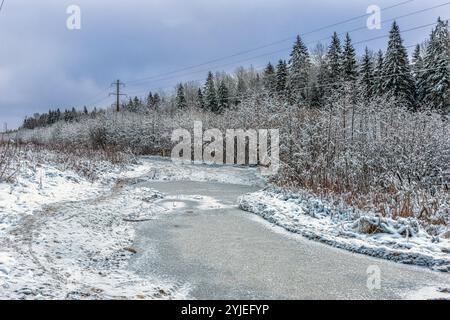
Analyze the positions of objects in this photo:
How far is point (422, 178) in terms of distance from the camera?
12758 millimetres

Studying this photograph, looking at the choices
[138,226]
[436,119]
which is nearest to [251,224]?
[138,226]

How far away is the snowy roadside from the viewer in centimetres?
701

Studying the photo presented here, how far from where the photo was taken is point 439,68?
39969 millimetres

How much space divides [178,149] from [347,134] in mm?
27089

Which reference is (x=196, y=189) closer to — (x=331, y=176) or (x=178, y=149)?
(x=331, y=176)

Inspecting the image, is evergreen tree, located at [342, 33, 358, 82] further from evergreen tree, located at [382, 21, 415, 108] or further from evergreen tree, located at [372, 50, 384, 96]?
evergreen tree, located at [382, 21, 415, 108]

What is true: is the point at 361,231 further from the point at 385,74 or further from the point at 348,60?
the point at 348,60

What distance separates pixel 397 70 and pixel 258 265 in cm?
4217

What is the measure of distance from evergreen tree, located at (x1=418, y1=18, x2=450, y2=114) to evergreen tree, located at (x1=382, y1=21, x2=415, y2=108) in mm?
1979

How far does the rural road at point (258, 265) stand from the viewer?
549 centimetres

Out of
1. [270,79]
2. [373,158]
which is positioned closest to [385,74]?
[270,79]

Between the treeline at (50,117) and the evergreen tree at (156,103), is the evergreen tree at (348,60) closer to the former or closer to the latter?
the evergreen tree at (156,103)

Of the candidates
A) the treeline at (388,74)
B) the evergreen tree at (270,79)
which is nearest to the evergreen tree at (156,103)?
the treeline at (388,74)

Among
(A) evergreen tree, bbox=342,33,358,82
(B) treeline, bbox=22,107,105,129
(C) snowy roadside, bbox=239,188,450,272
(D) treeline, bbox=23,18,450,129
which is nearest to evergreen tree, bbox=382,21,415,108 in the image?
(D) treeline, bbox=23,18,450,129
